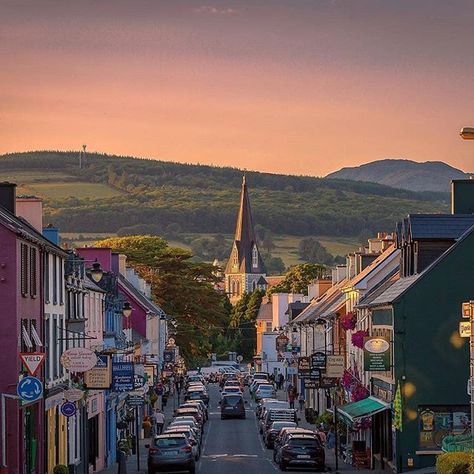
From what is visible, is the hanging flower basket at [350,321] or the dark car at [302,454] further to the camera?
the hanging flower basket at [350,321]

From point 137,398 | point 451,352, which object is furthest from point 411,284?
point 137,398

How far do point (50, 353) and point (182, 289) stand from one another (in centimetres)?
9320

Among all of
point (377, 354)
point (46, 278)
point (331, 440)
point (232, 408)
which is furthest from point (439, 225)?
point (232, 408)

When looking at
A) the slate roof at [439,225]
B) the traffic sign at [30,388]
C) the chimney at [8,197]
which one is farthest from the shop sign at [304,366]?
the traffic sign at [30,388]

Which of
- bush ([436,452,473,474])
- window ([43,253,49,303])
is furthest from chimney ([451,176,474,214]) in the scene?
bush ([436,452,473,474])

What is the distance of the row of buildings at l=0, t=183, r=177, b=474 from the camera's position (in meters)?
43.0

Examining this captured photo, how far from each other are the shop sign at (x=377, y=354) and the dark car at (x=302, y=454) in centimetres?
721

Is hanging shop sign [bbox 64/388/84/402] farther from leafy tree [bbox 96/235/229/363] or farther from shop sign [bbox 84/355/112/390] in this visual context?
leafy tree [bbox 96/235/229/363]

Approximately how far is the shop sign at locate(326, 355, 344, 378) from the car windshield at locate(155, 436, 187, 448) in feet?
43.4

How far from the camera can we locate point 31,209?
171 feet

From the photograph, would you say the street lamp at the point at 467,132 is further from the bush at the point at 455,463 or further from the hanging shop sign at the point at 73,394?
the hanging shop sign at the point at 73,394

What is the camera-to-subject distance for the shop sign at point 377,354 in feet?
174

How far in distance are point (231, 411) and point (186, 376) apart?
190ft

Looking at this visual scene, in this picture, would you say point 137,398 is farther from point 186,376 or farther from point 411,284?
point 186,376
